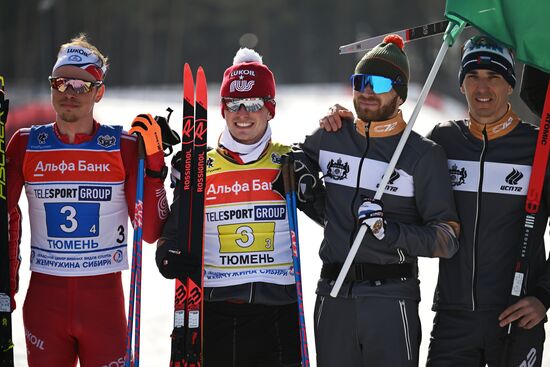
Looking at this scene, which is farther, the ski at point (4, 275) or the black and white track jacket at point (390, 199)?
the ski at point (4, 275)

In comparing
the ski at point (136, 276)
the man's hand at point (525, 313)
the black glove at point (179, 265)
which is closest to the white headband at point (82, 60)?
the ski at point (136, 276)

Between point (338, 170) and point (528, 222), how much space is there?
36.8 inches

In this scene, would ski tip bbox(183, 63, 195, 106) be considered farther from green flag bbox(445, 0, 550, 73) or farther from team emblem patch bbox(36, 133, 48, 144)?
green flag bbox(445, 0, 550, 73)

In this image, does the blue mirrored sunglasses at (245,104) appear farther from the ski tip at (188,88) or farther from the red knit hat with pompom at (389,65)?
the red knit hat with pompom at (389,65)

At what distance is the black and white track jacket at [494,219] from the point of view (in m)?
4.39

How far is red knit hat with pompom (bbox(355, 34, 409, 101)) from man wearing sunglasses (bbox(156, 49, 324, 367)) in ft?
1.93

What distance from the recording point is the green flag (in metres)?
4.46

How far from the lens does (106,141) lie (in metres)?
4.60

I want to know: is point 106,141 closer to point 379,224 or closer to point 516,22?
point 379,224

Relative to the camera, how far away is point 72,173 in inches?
178

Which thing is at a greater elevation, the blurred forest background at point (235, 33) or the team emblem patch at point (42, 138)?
the blurred forest background at point (235, 33)

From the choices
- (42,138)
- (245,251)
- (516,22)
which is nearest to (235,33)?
(42,138)

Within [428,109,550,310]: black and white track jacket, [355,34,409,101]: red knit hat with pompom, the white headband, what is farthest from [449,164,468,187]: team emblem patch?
the white headband

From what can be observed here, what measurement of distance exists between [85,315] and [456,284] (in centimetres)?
184
